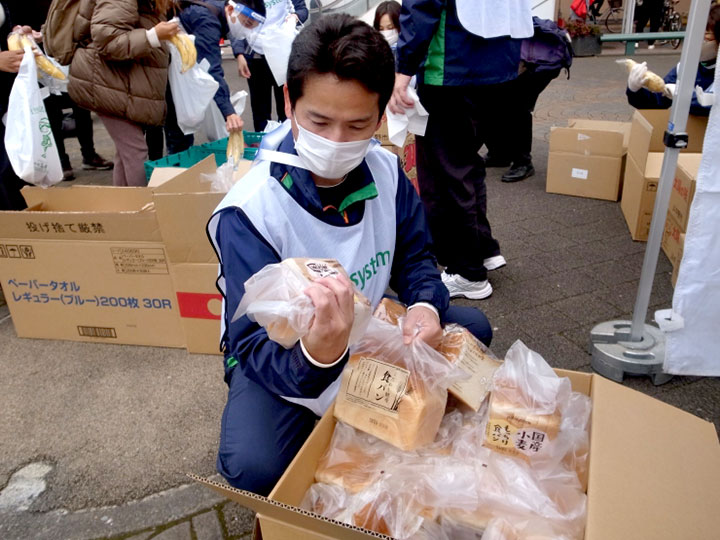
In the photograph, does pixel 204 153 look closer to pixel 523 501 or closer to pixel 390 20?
pixel 390 20

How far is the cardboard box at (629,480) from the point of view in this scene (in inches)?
38.7

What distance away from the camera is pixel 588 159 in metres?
4.11

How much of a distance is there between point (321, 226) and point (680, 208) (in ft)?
7.65

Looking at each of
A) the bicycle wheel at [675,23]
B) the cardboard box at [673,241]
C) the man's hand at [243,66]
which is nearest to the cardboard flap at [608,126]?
the cardboard box at [673,241]

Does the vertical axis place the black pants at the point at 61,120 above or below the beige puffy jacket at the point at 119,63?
below

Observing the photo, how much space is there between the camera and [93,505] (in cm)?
185

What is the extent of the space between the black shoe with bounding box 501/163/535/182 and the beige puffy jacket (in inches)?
108

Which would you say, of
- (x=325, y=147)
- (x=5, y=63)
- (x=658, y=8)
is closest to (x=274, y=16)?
(x=5, y=63)

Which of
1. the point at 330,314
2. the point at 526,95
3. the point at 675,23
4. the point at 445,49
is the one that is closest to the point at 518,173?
the point at 526,95

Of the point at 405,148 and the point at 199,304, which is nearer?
the point at 199,304

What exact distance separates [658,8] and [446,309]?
44.4 ft

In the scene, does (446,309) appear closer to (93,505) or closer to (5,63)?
(93,505)

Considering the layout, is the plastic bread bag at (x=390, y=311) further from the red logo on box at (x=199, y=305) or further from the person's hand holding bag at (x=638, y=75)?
the person's hand holding bag at (x=638, y=75)

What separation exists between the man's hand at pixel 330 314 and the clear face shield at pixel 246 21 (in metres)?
4.01
